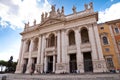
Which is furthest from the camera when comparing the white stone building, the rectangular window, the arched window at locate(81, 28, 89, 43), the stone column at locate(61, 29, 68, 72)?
the arched window at locate(81, 28, 89, 43)

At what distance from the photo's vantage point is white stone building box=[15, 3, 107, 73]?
16.1m

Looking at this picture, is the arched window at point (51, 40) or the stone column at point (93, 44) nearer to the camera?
Result: the stone column at point (93, 44)

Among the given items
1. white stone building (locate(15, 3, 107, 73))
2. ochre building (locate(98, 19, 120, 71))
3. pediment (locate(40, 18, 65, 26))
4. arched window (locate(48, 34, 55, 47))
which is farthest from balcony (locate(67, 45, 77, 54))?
ochre building (locate(98, 19, 120, 71))

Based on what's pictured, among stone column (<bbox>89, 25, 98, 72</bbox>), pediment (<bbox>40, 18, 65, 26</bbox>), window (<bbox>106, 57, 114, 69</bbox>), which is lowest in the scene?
window (<bbox>106, 57, 114, 69</bbox>)

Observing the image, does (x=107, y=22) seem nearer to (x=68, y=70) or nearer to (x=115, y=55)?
(x=115, y=55)

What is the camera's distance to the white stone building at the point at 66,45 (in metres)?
16.1

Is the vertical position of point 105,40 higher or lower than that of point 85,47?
higher

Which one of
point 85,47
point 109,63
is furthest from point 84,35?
point 109,63

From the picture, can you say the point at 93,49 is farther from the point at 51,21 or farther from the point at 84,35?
the point at 51,21

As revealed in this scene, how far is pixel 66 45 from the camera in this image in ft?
60.3

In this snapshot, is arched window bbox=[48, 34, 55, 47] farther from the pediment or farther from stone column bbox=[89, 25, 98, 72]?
stone column bbox=[89, 25, 98, 72]

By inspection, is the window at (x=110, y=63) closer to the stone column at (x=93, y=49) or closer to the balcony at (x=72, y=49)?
the stone column at (x=93, y=49)

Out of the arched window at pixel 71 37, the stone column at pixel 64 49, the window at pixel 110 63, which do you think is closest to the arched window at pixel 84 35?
the arched window at pixel 71 37

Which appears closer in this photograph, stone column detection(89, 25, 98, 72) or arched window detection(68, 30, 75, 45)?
stone column detection(89, 25, 98, 72)
